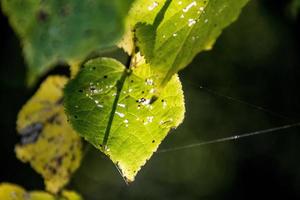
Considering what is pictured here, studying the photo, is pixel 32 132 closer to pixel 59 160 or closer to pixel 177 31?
pixel 59 160

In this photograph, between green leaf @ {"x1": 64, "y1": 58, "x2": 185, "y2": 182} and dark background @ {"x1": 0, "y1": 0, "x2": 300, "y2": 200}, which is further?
dark background @ {"x1": 0, "y1": 0, "x2": 300, "y2": 200}

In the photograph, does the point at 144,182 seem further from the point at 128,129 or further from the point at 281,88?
the point at 128,129

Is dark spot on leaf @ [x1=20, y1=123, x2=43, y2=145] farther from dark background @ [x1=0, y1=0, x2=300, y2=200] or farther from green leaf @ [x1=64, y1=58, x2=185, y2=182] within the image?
dark background @ [x1=0, y1=0, x2=300, y2=200]

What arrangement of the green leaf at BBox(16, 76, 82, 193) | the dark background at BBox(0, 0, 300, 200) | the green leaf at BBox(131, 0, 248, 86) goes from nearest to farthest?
the green leaf at BBox(131, 0, 248, 86), the green leaf at BBox(16, 76, 82, 193), the dark background at BBox(0, 0, 300, 200)

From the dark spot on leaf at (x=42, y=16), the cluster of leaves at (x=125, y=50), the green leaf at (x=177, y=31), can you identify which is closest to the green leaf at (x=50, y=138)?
the cluster of leaves at (x=125, y=50)

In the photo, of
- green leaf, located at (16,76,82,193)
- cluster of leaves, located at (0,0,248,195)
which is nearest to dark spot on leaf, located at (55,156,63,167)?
green leaf, located at (16,76,82,193)

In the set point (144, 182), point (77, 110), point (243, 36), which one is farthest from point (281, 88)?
point (77, 110)
